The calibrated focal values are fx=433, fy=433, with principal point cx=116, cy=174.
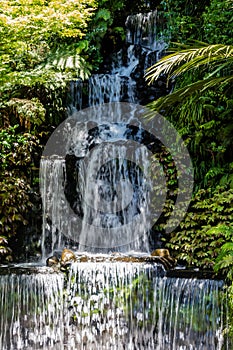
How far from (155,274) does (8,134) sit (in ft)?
13.1

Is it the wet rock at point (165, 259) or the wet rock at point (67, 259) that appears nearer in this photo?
the wet rock at point (67, 259)

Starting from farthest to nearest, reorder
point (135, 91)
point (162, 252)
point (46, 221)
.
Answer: point (135, 91) → point (46, 221) → point (162, 252)

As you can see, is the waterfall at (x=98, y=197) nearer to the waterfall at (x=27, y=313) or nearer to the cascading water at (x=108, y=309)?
the cascading water at (x=108, y=309)

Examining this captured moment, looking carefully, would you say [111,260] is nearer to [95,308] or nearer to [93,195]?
[95,308]

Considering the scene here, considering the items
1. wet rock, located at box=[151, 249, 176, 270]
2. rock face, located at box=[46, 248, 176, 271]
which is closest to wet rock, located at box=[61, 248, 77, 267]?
rock face, located at box=[46, 248, 176, 271]

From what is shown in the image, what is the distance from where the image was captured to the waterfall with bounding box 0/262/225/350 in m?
5.64

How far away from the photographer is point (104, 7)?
11875 millimetres

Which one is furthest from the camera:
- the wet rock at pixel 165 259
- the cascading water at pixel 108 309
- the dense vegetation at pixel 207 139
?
the dense vegetation at pixel 207 139

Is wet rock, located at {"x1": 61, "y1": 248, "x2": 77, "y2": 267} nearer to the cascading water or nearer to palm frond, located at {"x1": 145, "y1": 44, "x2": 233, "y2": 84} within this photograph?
the cascading water

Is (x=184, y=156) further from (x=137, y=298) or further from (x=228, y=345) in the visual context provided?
(x=228, y=345)

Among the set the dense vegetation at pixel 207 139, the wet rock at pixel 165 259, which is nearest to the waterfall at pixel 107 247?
the wet rock at pixel 165 259

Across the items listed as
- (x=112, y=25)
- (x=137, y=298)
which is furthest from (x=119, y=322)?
(x=112, y=25)

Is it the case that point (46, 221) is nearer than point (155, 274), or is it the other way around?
point (155, 274)

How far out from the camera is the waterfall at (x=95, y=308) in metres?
5.64
